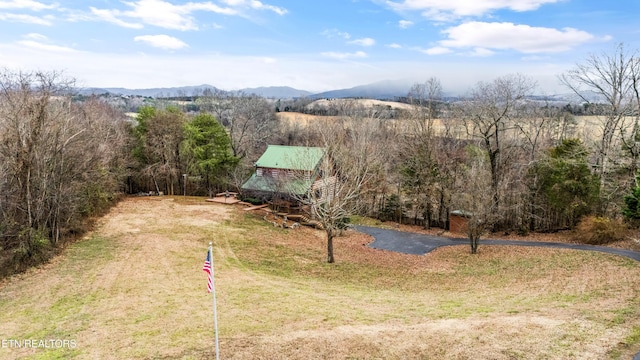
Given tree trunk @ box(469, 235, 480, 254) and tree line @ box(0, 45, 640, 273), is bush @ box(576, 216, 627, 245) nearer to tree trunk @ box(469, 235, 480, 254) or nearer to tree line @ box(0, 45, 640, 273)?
tree line @ box(0, 45, 640, 273)

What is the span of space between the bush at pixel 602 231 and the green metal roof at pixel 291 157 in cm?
1958

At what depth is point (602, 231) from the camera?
24797 mm

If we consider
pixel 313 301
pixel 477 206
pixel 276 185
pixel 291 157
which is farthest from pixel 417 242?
pixel 313 301

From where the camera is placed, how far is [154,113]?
41219 mm

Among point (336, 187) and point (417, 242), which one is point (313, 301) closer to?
point (336, 187)

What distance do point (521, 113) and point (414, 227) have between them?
58.5 ft

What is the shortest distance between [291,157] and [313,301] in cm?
2269

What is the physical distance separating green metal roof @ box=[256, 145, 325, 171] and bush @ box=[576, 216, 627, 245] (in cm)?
1958

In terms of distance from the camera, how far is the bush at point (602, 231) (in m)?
24.6

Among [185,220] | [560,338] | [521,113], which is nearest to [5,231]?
[185,220]

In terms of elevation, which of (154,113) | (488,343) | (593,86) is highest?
(593,86)

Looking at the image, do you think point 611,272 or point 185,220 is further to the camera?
point 185,220

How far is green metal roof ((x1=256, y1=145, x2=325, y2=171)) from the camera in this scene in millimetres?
31938

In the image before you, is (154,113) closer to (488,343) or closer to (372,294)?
(372,294)
